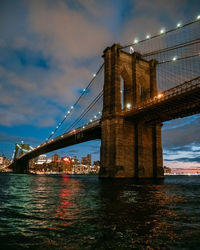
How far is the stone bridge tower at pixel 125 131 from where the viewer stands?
3061cm

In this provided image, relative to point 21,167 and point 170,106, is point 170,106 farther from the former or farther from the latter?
point 21,167

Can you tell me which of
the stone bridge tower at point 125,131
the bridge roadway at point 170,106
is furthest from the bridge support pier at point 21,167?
the bridge roadway at point 170,106

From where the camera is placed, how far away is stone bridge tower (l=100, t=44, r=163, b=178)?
30609 millimetres

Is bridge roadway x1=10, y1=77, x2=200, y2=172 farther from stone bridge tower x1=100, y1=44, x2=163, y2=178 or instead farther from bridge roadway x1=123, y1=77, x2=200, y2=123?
stone bridge tower x1=100, y1=44, x2=163, y2=178

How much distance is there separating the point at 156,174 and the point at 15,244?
3288 cm

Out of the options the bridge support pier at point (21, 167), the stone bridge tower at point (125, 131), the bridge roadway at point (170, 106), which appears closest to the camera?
the bridge roadway at point (170, 106)

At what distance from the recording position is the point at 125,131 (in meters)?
31.8

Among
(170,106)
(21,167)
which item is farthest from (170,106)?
(21,167)

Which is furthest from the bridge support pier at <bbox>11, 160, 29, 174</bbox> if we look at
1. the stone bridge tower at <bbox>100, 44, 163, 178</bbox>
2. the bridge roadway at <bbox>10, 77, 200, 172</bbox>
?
the bridge roadway at <bbox>10, 77, 200, 172</bbox>

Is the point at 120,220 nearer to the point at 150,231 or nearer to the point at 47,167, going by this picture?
the point at 150,231

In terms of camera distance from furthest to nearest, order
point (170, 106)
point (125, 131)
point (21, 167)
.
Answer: point (21, 167) < point (125, 131) < point (170, 106)

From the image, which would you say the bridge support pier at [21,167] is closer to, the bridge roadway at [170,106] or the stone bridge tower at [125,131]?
the stone bridge tower at [125,131]

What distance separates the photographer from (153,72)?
132 feet

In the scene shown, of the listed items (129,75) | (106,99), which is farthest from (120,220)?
(129,75)
